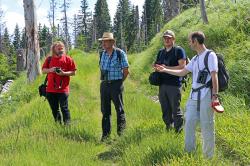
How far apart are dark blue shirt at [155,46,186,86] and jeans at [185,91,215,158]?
1254 mm

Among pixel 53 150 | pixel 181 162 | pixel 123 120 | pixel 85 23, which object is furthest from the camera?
pixel 85 23

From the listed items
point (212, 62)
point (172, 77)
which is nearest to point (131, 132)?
point (172, 77)

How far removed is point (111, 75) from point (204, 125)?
8.64 ft

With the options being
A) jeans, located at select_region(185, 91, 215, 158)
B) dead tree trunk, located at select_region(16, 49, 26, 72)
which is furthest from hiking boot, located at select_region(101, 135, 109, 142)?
dead tree trunk, located at select_region(16, 49, 26, 72)

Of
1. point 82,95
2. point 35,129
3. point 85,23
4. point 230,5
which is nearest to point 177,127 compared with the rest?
point 35,129

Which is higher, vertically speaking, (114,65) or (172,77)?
(114,65)

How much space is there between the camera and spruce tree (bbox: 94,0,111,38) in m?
88.6

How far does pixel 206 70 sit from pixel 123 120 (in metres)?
2.78

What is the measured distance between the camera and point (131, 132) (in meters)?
7.18

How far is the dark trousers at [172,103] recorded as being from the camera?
6.89 metres

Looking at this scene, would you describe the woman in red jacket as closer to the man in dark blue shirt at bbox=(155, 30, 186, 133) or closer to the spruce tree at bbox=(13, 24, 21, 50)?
the man in dark blue shirt at bbox=(155, 30, 186, 133)

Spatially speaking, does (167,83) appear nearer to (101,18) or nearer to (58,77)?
(58,77)

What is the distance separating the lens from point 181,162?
5055 millimetres

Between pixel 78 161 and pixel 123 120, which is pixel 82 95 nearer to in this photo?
pixel 123 120
